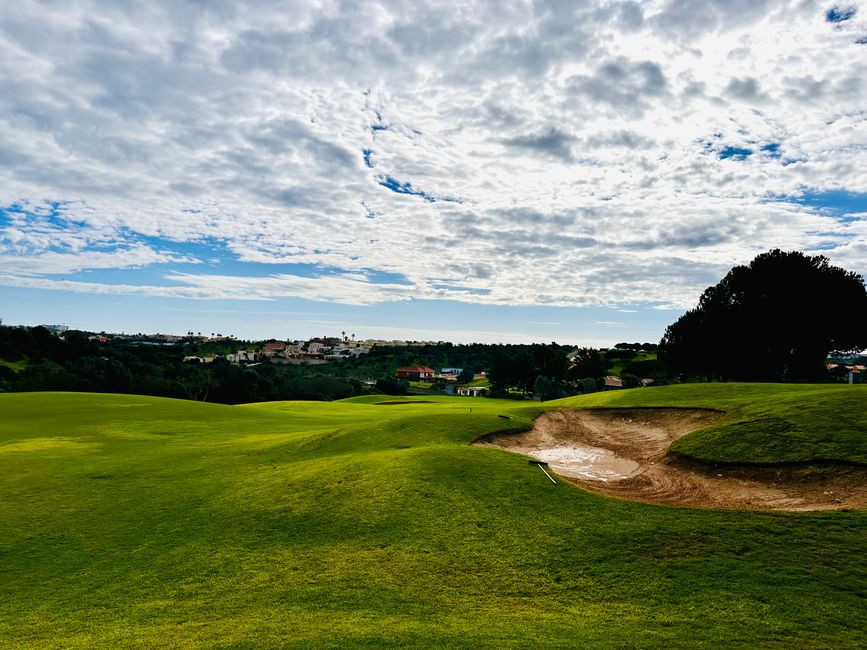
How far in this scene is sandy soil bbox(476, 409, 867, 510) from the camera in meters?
13.2

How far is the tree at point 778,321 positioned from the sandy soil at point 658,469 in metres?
39.5

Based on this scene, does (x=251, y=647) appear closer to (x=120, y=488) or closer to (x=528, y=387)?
(x=120, y=488)

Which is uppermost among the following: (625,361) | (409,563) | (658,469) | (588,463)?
(625,361)

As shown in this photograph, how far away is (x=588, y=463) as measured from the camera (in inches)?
744

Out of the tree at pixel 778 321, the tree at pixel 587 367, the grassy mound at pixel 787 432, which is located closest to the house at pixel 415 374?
the tree at pixel 587 367

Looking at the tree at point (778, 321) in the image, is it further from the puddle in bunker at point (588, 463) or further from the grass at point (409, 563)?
the grass at point (409, 563)

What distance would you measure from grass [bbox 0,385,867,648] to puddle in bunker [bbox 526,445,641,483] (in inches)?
88.9

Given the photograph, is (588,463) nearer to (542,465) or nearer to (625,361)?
(542,465)

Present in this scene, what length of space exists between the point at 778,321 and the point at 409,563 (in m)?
57.7

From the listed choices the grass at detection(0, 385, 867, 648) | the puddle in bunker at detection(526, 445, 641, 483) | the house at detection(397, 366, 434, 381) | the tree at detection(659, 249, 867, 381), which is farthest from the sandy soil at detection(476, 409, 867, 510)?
the house at detection(397, 366, 434, 381)

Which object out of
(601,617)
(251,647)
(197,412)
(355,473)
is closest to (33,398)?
(197,412)

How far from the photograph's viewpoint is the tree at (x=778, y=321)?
5222 centimetres

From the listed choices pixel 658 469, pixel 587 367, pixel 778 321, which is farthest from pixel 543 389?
pixel 658 469

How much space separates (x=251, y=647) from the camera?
7688mm
